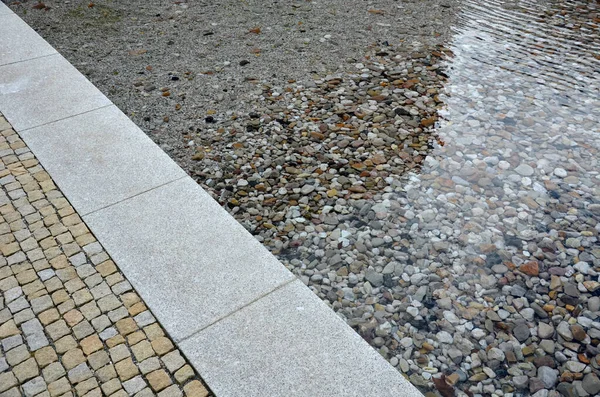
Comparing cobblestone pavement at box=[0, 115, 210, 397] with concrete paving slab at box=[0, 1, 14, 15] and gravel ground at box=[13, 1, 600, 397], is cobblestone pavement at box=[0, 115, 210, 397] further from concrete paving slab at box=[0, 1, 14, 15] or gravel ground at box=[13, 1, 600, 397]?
concrete paving slab at box=[0, 1, 14, 15]

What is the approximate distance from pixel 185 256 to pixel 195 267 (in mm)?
112

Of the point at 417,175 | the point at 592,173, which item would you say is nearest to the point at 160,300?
the point at 417,175

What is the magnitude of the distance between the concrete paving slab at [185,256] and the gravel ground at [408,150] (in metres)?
0.18

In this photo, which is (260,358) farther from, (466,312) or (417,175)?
(417,175)

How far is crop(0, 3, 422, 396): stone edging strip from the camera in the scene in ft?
7.97

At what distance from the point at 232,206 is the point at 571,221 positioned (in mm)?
2097

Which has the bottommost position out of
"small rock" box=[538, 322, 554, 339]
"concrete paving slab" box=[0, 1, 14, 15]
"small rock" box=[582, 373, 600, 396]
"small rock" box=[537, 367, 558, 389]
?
"concrete paving slab" box=[0, 1, 14, 15]

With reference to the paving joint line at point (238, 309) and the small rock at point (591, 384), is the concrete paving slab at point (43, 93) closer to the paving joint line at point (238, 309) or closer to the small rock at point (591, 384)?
the paving joint line at point (238, 309)

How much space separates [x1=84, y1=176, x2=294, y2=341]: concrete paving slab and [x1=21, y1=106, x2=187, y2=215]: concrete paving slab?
0.50 feet

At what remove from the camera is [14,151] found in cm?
393

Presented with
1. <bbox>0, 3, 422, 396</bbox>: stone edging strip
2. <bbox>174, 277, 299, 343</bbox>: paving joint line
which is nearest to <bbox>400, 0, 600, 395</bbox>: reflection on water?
<bbox>0, 3, 422, 396</bbox>: stone edging strip

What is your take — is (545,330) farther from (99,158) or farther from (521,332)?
(99,158)

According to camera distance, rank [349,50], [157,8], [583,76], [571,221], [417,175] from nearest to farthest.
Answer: [571,221] < [417,175] < [583,76] < [349,50] < [157,8]

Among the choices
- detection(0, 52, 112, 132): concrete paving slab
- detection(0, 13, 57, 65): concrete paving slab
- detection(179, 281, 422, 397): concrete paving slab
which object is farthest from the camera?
detection(0, 13, 57, 65): concrete paving slab
